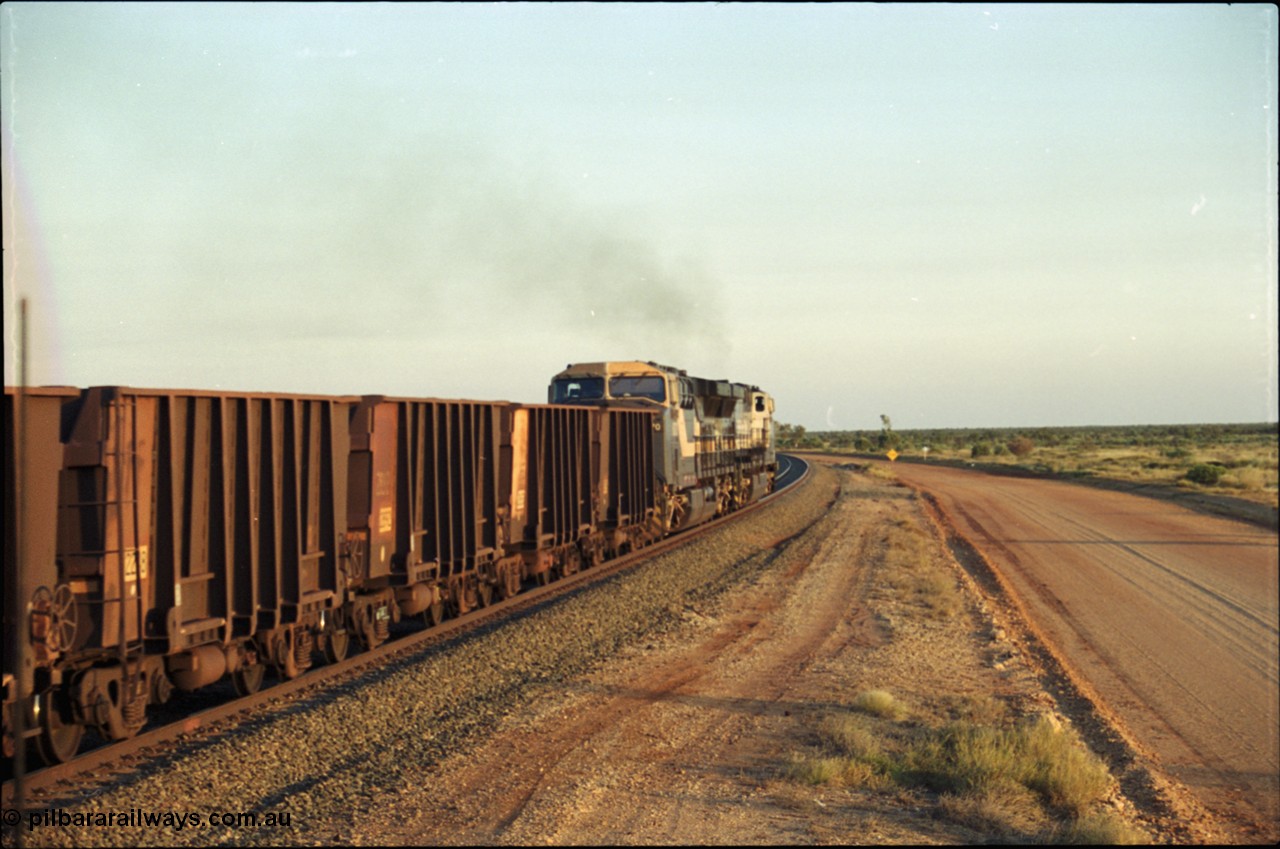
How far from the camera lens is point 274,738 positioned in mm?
9594

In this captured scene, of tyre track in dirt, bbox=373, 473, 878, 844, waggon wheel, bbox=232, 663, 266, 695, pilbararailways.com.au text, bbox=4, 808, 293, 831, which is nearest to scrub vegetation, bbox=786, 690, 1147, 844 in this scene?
tyre track in dirt, bbox=373, 473, 878, 844

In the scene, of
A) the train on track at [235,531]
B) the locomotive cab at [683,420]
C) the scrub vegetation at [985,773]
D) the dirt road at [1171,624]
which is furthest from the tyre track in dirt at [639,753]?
the locomotive cab at [683,420]

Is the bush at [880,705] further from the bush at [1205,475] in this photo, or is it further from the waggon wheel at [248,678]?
the bush at [1205,475]

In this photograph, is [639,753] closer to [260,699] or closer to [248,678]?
[260,699]

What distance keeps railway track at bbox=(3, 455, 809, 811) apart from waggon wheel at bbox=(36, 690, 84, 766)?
5.6 inches

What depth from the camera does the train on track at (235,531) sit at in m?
8.13

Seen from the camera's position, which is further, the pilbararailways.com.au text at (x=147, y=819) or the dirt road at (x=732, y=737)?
the dirt road at (x=732, y=737)

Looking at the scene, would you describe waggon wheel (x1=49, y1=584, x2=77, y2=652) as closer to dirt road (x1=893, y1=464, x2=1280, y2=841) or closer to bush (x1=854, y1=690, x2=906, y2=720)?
bush (x1=854, y1=690, x2=906, y2=720)

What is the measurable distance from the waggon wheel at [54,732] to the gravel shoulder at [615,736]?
Result: 587 millimetres

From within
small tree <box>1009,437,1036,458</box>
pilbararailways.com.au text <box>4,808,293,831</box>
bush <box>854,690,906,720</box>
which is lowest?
bush <box>854,690,906,720</box>

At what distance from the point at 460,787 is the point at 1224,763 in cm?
925

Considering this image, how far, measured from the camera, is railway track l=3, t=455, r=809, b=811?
27.1 ft

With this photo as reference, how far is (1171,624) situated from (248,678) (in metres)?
17.5

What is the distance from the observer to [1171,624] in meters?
20.5
